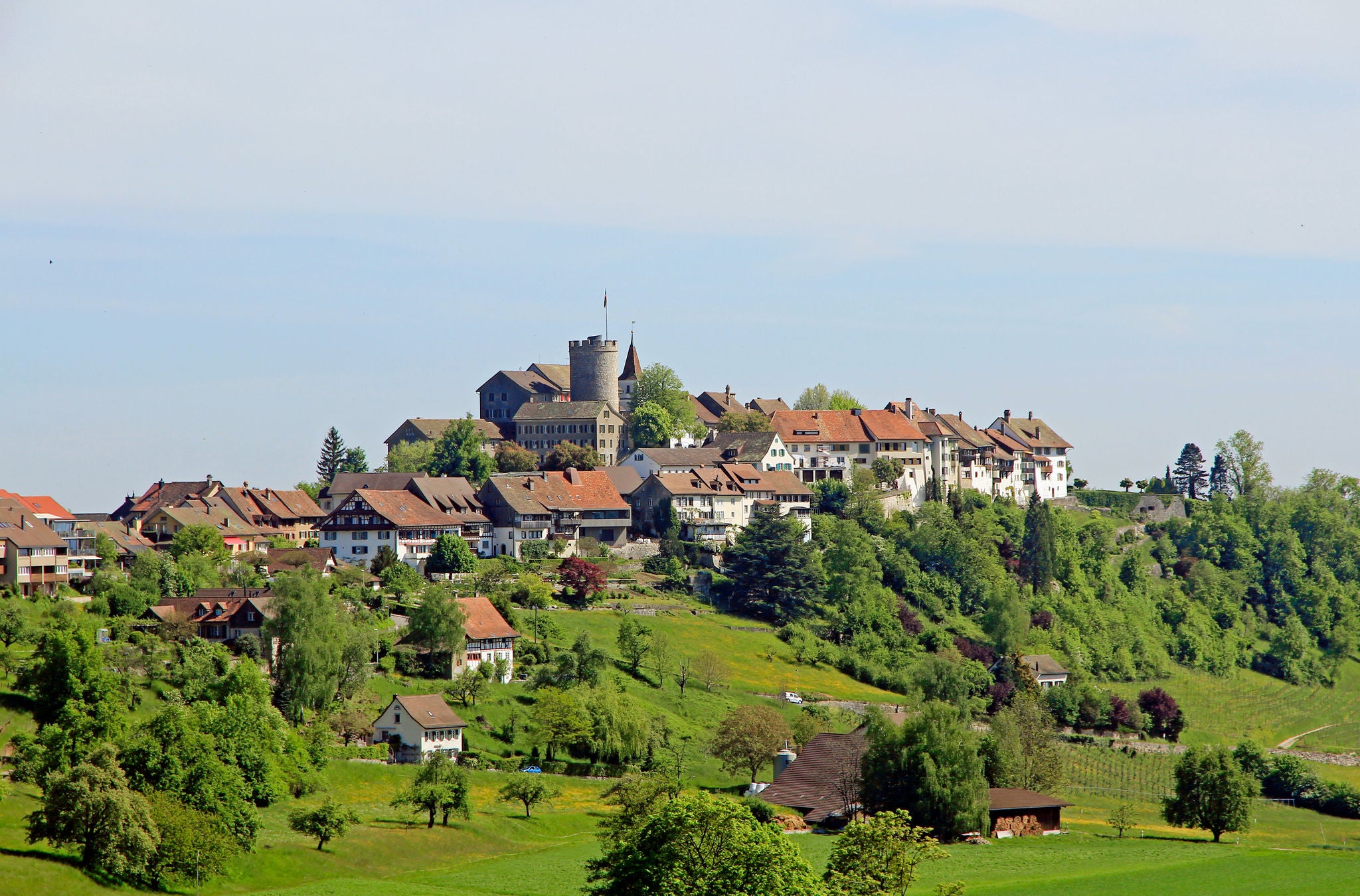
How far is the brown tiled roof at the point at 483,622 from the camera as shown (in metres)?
91.1

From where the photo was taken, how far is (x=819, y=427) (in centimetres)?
14775

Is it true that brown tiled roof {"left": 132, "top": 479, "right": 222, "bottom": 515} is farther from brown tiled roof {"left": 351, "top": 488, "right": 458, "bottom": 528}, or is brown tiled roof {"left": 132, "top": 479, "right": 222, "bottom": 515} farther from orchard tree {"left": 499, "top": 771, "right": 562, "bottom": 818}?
orchard tree {"left": 499, "top": 771, "right": 562, "bottom": 818}

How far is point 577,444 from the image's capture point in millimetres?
142000

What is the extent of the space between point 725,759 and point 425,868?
2432 centimetres

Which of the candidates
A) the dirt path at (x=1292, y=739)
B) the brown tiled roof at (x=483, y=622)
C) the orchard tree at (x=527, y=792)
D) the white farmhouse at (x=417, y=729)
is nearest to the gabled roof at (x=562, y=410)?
the brown tiled roof at (x=483, y=622)

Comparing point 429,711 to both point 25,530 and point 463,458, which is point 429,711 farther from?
point 463,458

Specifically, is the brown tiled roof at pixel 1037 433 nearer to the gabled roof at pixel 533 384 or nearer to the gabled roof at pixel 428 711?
the gabled roof at pixel 533 384

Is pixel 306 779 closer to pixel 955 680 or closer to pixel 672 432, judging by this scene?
pixel 955 680

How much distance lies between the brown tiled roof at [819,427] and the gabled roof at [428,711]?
69.2m

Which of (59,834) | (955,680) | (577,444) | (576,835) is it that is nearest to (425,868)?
(576,835)

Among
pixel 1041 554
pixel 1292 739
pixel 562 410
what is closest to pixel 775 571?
pixel 1041 554

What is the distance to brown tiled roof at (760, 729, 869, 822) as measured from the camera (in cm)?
7581

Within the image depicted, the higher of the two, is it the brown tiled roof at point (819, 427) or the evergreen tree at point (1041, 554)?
the brown tiled roof at point (819, 427)

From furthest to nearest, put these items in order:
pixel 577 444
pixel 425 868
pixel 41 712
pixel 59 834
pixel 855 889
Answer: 1. pixel 577 444
2. pixel 41 712
3. pixel 425 868
4. pixel 59 834
5. pixel 855 889
